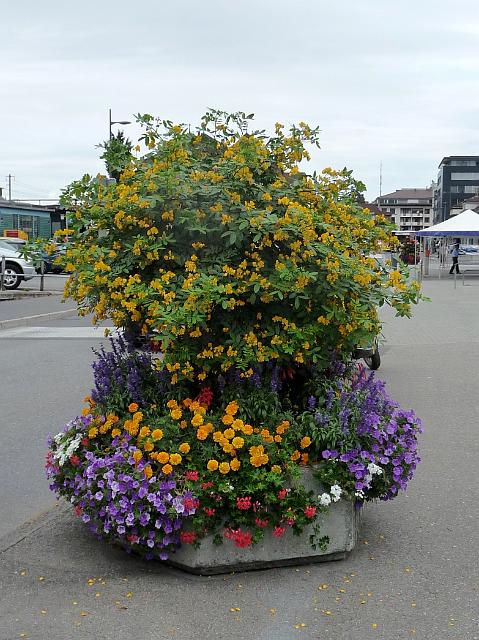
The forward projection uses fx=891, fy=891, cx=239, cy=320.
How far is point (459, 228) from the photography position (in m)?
37.8

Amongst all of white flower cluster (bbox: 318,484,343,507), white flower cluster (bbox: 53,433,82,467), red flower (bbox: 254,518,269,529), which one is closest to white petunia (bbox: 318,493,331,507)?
white flower cluster (bbox: 318,484,343,507)

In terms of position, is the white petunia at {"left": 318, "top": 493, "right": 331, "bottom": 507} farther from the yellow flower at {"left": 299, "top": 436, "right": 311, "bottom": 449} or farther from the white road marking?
the white road marking

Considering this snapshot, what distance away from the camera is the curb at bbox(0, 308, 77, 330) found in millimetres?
17317

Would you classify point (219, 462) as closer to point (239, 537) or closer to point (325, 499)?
point (239, 537)

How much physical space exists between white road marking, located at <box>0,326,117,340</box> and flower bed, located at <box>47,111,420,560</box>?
10564mm

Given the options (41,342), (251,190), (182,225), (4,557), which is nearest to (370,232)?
(251,190)

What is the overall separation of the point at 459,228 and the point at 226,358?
3507cm

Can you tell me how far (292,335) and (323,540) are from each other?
99 centimetres

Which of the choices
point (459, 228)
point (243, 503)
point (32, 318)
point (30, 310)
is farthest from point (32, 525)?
point (459, 228)

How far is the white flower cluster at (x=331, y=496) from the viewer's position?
4.14m

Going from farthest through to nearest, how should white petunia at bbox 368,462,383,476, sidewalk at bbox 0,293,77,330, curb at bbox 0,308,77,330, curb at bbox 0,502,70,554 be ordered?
sidewalk at bbox 0,293,77,330, curb at bbox 0,308,77,330, curb at bbox 0,502,70,554, white petunia at bbox 368,462,383,476

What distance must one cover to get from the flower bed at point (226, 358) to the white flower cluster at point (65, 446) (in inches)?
0.5

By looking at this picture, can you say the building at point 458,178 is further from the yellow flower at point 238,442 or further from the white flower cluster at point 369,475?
the yellow flower at point 238,442

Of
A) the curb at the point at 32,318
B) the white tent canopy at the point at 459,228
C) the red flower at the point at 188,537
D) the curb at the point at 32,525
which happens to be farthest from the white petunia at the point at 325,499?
the white tent canopy at the point at 459,228
